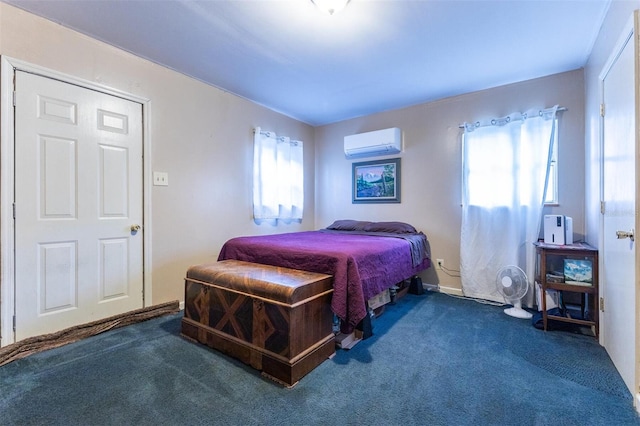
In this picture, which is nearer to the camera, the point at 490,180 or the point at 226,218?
the point at 490,180

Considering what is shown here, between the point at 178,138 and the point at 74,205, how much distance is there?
1.11 meters

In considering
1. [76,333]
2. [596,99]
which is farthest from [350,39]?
[76,333]

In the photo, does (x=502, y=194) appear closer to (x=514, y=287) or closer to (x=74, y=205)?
(x=514, y=287)

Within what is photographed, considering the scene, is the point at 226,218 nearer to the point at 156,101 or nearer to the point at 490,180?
the point at 156,101

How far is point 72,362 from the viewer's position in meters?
1.91

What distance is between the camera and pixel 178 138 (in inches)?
118

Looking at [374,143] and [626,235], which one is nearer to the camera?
[626,235]

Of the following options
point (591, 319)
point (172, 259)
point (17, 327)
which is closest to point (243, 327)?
point (172, 259)

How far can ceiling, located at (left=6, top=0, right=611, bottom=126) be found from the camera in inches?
79.2

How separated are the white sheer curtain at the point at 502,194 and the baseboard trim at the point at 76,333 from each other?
11.0 ft

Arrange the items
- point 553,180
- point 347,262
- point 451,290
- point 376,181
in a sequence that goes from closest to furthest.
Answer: point 347,262
point 553,180
point 451,290
point 376,181

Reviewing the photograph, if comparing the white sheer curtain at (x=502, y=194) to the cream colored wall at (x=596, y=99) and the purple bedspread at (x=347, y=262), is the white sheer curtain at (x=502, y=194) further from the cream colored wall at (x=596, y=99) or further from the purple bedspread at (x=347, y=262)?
the purple bedspread at (x=347, y=262)

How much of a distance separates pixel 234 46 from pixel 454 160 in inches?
108

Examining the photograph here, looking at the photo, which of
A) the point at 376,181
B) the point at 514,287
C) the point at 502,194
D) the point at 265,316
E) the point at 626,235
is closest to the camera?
the point at 626,235
